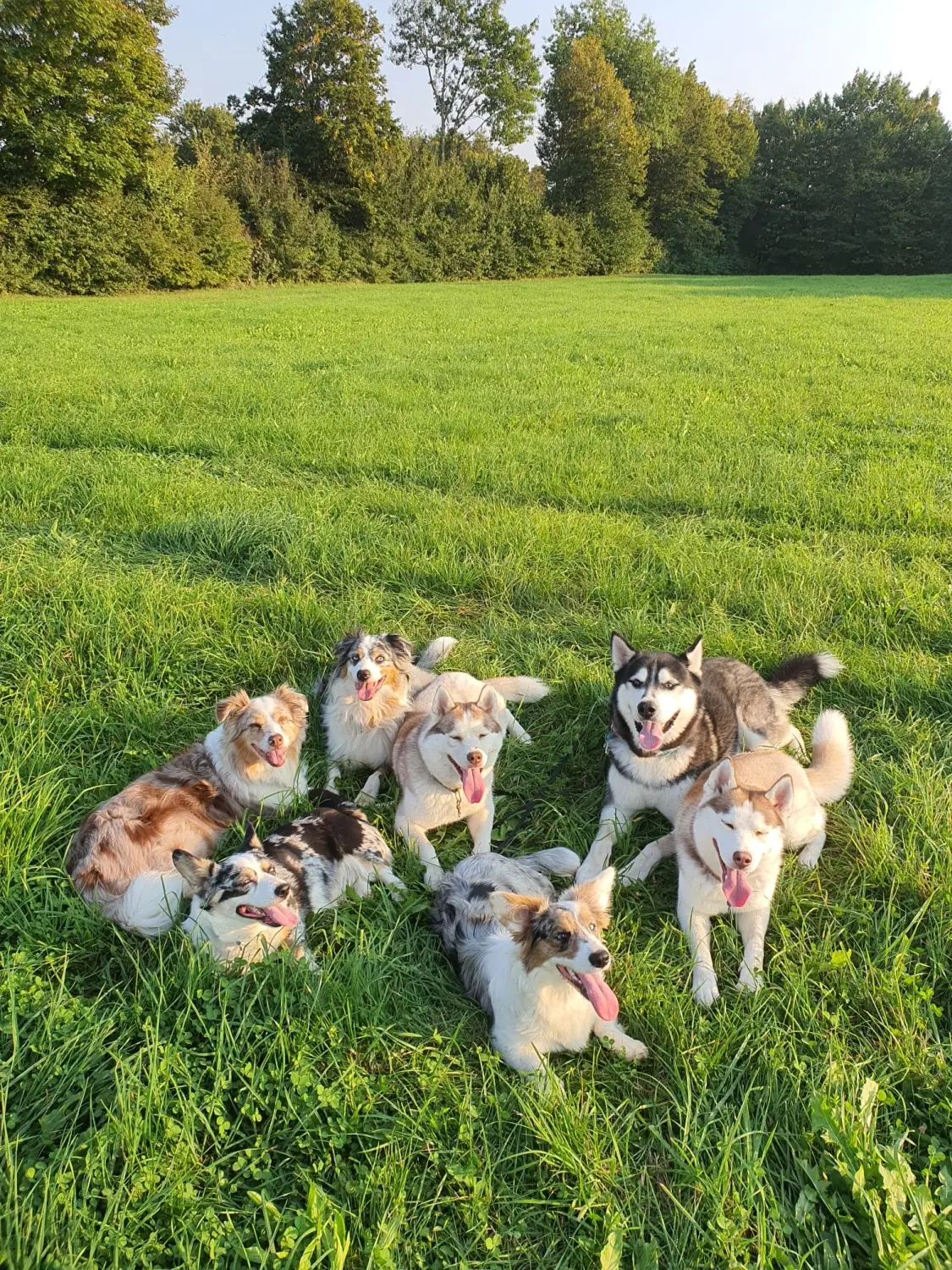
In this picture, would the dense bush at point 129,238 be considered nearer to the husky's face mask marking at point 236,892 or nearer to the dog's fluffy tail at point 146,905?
the dog's fluffy tail at point 146,905

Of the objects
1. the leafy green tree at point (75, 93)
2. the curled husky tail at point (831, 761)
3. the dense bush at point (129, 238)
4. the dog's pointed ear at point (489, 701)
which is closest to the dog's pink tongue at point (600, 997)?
the dog's pointed ear at point (489, 701)

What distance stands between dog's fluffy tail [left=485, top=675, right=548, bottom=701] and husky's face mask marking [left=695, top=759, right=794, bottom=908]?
127 centimetres

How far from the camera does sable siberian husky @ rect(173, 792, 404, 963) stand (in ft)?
7.84

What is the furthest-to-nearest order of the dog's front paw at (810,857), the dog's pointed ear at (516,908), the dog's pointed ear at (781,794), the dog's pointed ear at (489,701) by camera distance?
the dog's pointed ear at (489,701) < the dog's front paw at (810,857) < the dog's pointed ear at (781,794) < the dog's pointed ear at (516,908)

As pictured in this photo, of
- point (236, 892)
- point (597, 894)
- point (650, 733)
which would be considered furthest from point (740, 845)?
point (236, 892)

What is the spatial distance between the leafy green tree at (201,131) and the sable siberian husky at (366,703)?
118 ft

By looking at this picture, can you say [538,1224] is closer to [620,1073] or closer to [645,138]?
[620,1073]

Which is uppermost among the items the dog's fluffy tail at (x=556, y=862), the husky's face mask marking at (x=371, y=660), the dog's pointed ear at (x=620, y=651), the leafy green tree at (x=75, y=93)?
the leafy green tree at (x=75, y=93)

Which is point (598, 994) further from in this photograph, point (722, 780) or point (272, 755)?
point (272, 755)

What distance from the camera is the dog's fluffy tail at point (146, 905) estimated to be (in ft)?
8.25

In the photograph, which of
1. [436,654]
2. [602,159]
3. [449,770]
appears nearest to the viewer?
[449,770]

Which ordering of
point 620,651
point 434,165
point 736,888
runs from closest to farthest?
point 736,888 → point 620,651 → point 434,165

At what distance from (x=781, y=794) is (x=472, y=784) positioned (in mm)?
1205

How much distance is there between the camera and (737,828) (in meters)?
2.51
